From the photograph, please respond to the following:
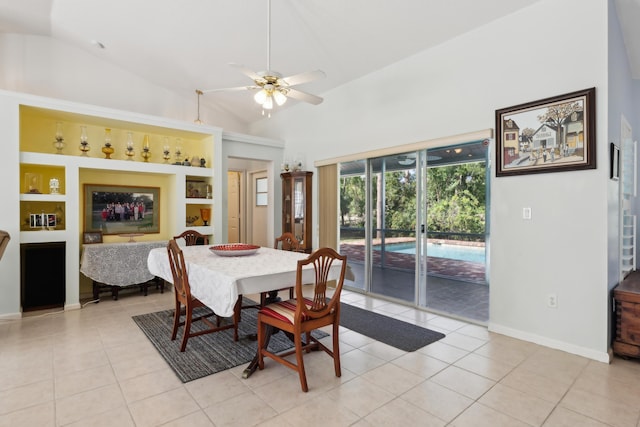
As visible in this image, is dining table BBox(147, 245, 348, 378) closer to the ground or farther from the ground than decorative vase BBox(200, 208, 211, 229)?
closer to the ground

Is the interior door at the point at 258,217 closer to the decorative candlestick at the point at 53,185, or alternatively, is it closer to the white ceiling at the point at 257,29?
the white ceiling at the point at 257,29

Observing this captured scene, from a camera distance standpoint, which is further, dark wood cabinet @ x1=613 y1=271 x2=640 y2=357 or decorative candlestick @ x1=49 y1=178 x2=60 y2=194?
decorative candlestick @ x1=49 y1=178 x2=60 y2=194

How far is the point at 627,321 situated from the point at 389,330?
190 centimetres

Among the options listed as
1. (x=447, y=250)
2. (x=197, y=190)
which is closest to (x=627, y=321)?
(x=447, y=250)

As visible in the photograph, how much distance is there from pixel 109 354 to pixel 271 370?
1.41 meters

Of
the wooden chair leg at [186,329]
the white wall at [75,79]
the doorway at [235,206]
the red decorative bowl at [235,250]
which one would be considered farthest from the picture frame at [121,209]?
the wooden chair leg at [186,329]

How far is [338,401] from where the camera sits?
2.09 m

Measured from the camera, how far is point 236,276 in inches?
86.0

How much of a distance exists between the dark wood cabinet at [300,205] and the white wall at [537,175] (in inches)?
78.3

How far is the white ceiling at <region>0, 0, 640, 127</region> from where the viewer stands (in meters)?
3.28

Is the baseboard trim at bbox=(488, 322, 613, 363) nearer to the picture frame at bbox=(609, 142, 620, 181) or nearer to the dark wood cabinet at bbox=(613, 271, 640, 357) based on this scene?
the dark wood cabinet at bbox=(613, 271, 640, 357)

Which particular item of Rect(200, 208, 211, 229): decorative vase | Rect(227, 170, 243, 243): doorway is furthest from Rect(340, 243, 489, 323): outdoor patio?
Rect(227, 170, 243, 243): doorway

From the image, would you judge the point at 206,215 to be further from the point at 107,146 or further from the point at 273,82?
the point at 273,82

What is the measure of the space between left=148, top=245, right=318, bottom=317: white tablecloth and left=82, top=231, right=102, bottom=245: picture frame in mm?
2215
